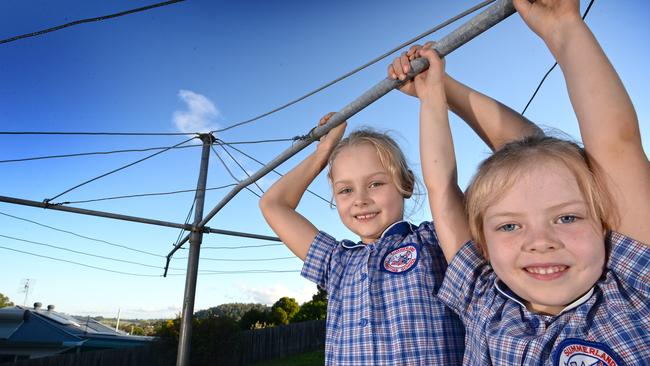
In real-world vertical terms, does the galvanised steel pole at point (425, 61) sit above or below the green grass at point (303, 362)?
above

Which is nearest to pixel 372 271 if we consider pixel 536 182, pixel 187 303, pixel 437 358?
pixel 437 358

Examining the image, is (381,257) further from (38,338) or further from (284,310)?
(38,338)

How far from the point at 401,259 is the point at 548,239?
0.67m

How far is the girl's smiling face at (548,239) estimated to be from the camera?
35.7 inches

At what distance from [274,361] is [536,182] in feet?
49.3

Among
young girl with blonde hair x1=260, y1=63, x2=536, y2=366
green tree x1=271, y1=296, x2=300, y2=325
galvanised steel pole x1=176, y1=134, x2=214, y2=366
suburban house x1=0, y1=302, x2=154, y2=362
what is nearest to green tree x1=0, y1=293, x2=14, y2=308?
suburban house x1=0, y1=302, x2=154, y2=362

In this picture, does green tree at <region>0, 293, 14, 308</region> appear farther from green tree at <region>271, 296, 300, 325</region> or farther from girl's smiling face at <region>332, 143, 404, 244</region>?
girl's smiling face at <region>332, 143, 404, 244</region>

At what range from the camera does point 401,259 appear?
1.53 m

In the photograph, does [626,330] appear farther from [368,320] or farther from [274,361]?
[274,361]

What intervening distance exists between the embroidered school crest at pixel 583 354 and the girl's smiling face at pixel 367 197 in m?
0.80

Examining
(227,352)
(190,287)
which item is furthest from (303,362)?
(190,287)

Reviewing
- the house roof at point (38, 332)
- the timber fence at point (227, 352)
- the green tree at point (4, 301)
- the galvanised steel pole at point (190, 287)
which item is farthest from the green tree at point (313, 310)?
the green tree at point (4, 301)

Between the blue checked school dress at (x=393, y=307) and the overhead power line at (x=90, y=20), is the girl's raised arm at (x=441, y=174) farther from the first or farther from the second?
the overhead power line at (x=90, y=20)

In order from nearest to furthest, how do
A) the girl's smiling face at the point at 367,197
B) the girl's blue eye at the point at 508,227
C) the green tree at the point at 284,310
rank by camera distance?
the girl's blue eye at the point at 508,227, the girl's smiling face at the point at 367,197, the green tree at the point at 284,310
